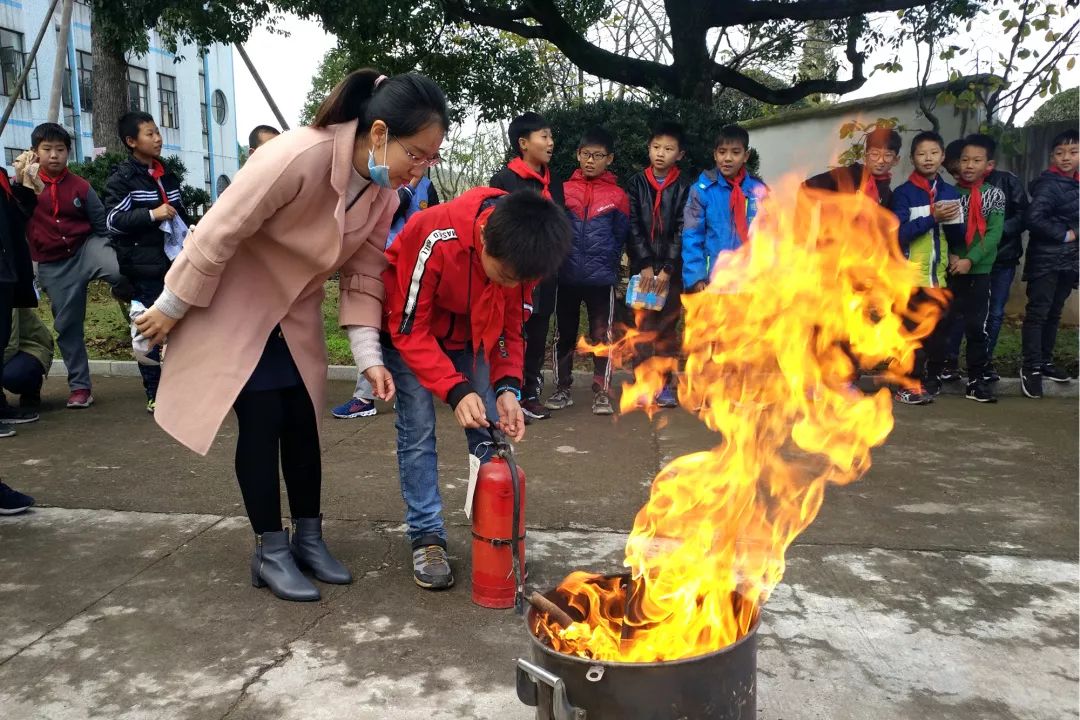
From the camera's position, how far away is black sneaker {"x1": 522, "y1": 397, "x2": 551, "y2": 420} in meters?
6.26

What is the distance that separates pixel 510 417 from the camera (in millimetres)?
3350

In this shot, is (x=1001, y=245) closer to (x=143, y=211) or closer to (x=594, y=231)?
(x=594, y=231)

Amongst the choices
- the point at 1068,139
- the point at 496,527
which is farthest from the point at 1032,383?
the point at 496,527

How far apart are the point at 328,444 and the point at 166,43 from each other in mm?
8533

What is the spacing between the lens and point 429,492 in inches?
139

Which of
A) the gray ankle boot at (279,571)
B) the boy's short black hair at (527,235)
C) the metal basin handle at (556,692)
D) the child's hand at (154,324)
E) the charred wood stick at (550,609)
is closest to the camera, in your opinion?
the metal basin handle at (556,692)

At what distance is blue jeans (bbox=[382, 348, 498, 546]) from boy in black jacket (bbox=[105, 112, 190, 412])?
10.2 feet

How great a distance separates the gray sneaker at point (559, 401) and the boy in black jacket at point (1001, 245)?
3.02 m

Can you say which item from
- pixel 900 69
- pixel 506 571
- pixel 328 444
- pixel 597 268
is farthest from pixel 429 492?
pixel 900 69

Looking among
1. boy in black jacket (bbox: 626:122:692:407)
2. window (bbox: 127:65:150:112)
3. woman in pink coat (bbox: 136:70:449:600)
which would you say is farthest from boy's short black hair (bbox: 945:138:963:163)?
window (bbox: 127:65:150:112)

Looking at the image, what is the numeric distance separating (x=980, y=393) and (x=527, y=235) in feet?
17.0

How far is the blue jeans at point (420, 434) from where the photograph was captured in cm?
347

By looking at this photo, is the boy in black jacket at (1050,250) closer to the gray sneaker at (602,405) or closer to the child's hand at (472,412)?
the gray sneaker at (602,405)

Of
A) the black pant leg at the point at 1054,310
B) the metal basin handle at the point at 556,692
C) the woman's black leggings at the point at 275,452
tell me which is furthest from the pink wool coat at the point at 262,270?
the black pant leg at the point at 1054,310
